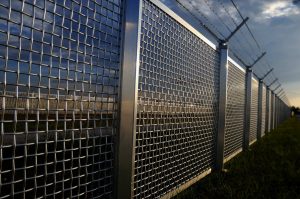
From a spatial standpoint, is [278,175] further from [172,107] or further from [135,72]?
[135,72]

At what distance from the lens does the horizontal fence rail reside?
187cm

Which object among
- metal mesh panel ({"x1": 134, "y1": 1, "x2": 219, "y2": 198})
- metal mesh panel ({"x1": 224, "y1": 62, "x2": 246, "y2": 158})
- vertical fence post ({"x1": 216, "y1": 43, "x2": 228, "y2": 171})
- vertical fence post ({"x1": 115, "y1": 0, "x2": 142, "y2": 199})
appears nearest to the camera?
vertical fence post ({"x1": 115, "y1": 0, "x2": 142, "y2": 199})

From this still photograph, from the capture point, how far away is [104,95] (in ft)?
8.31

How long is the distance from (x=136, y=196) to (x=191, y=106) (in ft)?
5.21

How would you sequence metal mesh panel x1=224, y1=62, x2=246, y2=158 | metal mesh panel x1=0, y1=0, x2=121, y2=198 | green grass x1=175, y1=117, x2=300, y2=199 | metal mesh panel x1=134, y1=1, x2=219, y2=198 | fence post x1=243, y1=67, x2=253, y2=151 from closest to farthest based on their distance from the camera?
metal mesh panel x1=0, y1=0, x2=121, y2=198 < metal mesh panel x1=134, y1=1, x2=219, y2=198 < green grass x1=175, y1=117, x2=300, y2=199 < metal mesh panel x1=224, y1=62, x2=246, y2=158 < fence post x1=243, y1=67, x2=253, y2=151

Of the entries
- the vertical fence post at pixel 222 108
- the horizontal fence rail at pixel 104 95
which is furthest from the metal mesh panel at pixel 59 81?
the vertical fence post at pixel 222 108

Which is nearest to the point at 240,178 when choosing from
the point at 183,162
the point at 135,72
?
the point at 183,162

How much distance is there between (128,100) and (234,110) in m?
4.84

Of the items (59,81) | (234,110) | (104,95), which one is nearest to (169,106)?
(104,95)

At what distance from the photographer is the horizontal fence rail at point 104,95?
6.12ft

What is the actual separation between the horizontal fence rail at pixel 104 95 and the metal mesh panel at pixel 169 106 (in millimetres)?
11

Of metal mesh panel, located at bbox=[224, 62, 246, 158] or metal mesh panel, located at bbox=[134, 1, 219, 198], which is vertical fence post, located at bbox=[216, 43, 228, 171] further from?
metal mesh panel, located at bbox=[224, 62, 246, 158]

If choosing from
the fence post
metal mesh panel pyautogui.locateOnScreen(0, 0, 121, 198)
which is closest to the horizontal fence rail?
metal mesh panel pyautogui.locateOnScreen(0, 0, 121, 198)

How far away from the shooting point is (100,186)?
2.54 m
